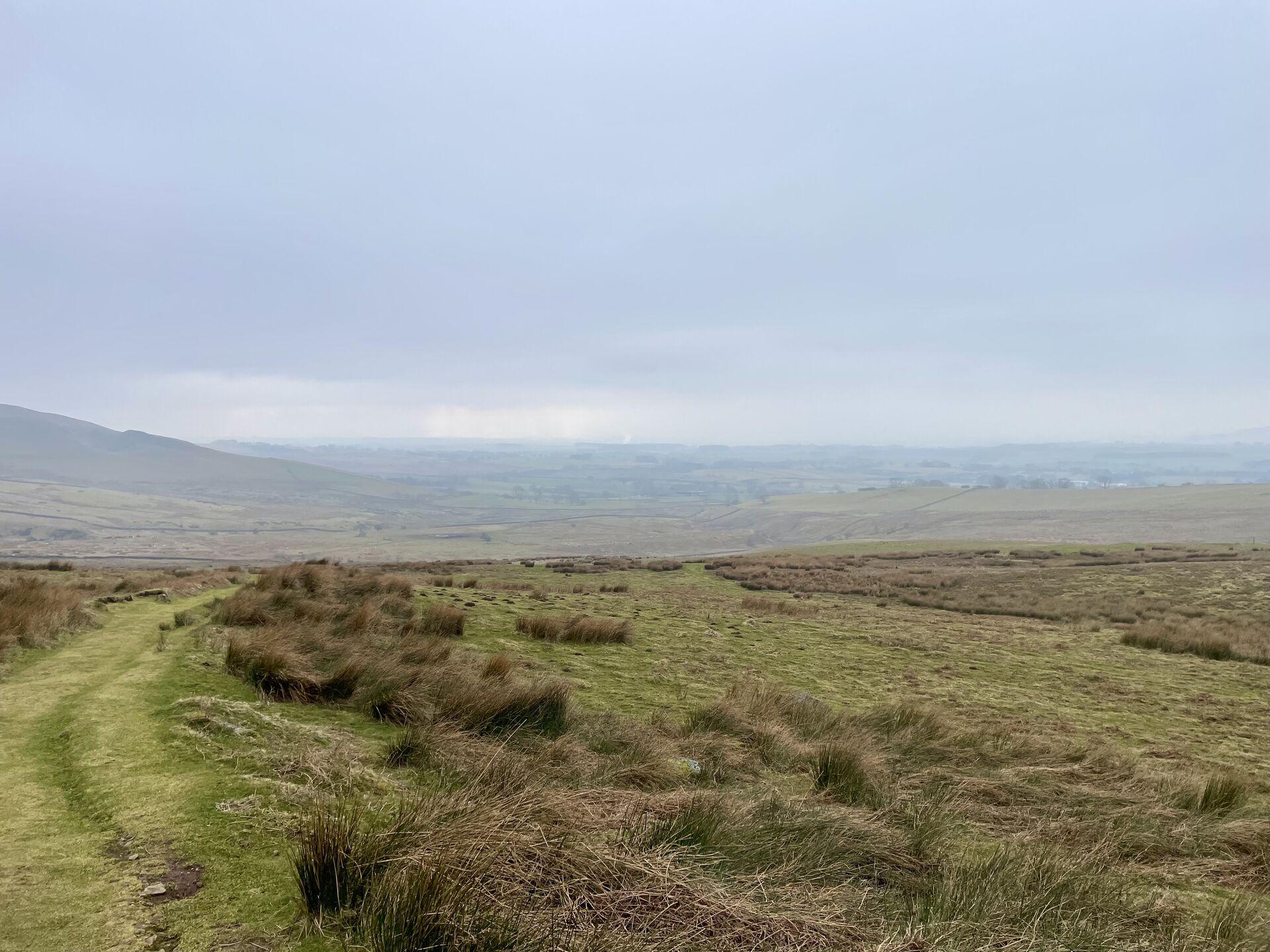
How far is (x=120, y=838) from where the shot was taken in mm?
3250

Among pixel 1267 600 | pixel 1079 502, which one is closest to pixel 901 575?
pixel 1267 600

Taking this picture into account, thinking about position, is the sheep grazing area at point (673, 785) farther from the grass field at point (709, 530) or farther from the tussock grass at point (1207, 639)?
the grass field at point (709, 530)

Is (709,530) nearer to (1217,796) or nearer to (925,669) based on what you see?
(925,669)

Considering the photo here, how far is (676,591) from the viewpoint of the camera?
77.7ft

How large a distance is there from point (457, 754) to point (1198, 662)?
16.2 metres

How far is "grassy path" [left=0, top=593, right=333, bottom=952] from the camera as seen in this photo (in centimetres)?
256

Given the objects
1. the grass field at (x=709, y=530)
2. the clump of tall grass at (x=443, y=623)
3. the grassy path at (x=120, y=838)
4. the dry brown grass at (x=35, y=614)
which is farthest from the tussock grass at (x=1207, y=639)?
the grass field at (x=709, y=530)

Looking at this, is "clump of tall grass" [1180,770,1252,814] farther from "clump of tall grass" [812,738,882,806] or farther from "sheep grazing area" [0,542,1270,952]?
"clump of tall grass" [812,738,882,806]

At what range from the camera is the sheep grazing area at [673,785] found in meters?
2.76

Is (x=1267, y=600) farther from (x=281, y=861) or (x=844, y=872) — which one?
(x=281, y=861)

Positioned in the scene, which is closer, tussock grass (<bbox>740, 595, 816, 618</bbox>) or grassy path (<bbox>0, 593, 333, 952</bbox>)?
grassy path (<bbox>0, 593, 333, 952</bbox>)

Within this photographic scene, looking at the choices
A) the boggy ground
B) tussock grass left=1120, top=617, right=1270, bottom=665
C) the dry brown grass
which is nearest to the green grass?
the boggy ground

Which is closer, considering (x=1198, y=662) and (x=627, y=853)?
(x=627, y=853)

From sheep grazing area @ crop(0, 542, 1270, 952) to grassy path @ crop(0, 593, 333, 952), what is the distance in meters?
0.03
